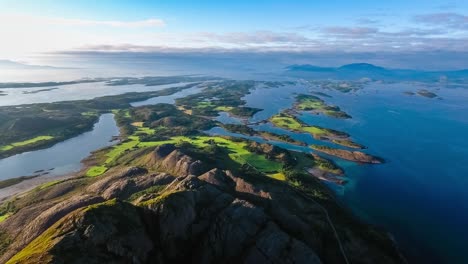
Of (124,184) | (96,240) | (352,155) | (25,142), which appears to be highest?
(96,240)

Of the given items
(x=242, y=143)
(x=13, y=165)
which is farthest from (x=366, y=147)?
(x=13, y=165)

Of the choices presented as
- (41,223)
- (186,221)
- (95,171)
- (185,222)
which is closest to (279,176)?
(186,221)

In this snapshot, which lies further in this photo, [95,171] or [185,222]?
[95,171]

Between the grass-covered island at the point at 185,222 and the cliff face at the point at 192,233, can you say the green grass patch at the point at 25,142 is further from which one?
the cliff face at the point at 192,233

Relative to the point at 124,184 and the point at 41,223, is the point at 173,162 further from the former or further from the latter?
the point at 41,223

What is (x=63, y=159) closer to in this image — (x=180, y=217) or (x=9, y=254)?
(x=9, y=254)

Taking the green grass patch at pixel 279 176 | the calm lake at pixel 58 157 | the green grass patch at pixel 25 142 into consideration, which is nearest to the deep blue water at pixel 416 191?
the green grass patch at pixel 279 176

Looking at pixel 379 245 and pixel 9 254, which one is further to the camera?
pixel 379 245

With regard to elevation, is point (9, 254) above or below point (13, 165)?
above

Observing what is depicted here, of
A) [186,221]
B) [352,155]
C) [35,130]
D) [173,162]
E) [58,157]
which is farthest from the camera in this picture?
[35,130]
